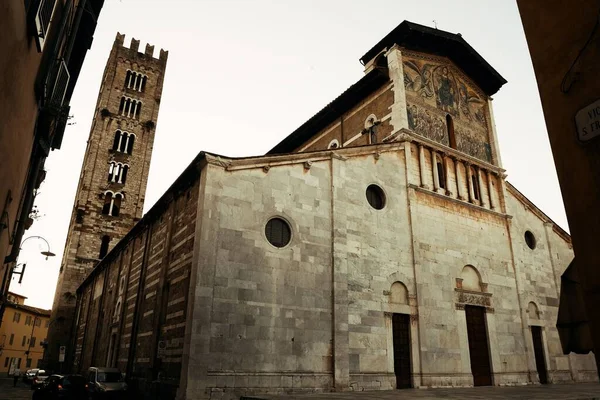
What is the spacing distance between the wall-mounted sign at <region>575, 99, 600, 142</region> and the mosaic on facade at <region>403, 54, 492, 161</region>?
1440cm

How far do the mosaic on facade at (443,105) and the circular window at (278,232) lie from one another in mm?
8289

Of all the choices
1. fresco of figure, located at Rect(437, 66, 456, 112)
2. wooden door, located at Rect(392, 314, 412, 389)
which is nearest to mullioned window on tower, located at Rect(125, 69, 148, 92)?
fresco of figure, located at Rect(437, 66, 456, 112)

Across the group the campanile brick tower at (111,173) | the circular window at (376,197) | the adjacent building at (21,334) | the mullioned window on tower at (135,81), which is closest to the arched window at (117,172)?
the campanile brick tower at (111,173)

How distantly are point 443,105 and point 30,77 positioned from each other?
726 inches

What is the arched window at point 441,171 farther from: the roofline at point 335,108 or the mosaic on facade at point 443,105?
the roofline at point 335,108

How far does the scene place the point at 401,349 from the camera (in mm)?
15180

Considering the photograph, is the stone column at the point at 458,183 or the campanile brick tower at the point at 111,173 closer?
the stone column at the point at 458,183

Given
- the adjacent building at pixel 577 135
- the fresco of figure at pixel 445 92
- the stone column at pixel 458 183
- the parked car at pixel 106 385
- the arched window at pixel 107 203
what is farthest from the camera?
the arched window at pixel 107 203

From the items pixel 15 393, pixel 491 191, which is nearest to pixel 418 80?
pixel 491 191

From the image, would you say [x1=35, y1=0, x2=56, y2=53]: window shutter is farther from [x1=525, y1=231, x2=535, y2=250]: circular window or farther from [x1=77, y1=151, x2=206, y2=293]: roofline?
[x1=525, y1=231, x2=535, y2=250]: circular window

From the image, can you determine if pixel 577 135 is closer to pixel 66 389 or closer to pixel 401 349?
pixel 401 349

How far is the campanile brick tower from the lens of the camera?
3634 cm

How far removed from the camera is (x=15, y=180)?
7.34 metres

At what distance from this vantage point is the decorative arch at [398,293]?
1560cm
